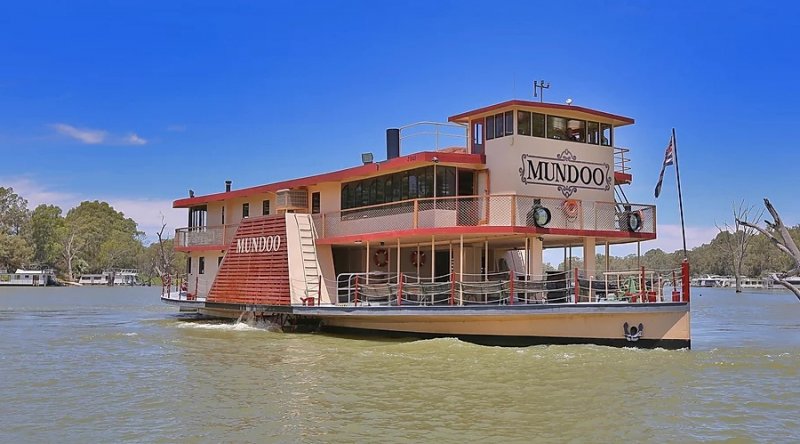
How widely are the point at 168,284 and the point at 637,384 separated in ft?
74.4

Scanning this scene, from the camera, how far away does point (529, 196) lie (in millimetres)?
19500

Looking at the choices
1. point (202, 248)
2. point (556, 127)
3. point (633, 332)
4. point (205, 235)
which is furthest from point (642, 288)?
point (205, 235)

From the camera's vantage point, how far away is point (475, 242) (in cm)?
2292

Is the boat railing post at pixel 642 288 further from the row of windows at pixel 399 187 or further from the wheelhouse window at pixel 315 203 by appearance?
the wheelhouse window at pixel 315 203

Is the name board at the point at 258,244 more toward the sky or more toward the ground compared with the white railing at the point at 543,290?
more toward the sky

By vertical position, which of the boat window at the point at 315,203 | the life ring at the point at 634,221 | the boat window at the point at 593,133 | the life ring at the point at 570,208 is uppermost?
the boat window at the point at 593,133

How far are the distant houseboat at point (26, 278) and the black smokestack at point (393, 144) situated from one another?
297ft

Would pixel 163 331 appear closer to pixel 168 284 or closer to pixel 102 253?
Result: pixel 168 284

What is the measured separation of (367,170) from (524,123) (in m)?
4.77

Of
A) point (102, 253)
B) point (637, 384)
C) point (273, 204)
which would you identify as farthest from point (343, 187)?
point (102, 253)

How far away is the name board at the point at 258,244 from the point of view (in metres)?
24.7

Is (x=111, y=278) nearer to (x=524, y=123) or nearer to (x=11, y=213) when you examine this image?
(x=11, y=213)

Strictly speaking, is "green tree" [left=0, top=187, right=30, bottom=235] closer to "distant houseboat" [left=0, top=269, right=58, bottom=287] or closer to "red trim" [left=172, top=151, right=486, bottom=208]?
"distant houseboat" [left=0, top=269, right=58, bottom=287]

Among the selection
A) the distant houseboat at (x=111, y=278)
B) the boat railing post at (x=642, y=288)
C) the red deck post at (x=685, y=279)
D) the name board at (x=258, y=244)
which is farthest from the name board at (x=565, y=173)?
the distant houseboat at (x=111, y=278)
